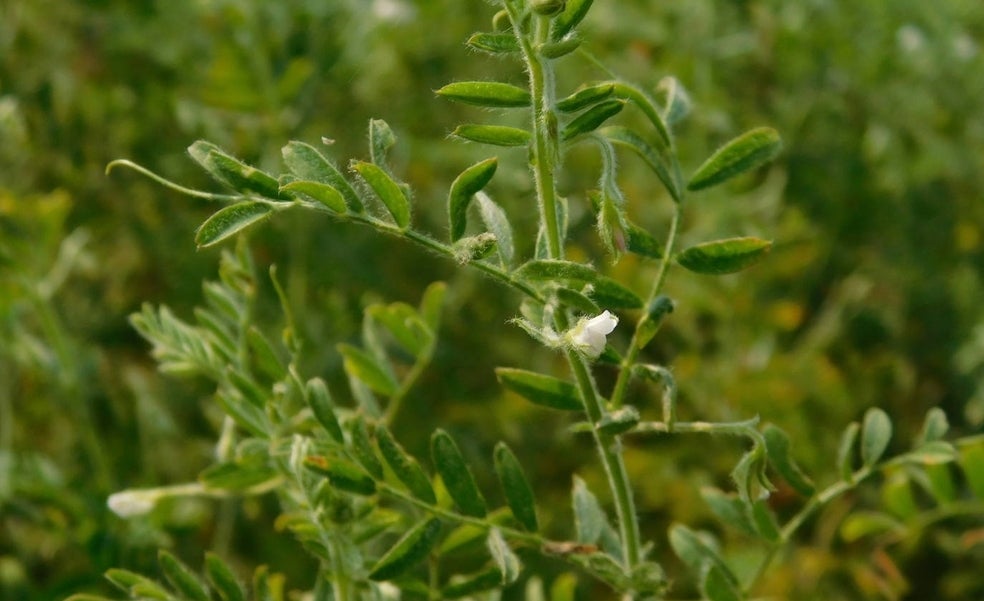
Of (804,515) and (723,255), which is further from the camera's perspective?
(804,515)

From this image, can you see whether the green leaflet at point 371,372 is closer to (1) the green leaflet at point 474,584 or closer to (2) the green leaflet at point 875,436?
(1) the green leaflet at point 474,584

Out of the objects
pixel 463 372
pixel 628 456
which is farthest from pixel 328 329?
pixel 628 456

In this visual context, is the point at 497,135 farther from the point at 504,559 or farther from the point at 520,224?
the point at 520,224

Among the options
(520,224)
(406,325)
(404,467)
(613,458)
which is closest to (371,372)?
(406,325)

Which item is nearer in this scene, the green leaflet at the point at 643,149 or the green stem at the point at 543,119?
the green stem at the point at 543,119

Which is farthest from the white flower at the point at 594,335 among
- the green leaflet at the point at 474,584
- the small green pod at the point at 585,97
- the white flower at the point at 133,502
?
the white flower at the point at 133,502

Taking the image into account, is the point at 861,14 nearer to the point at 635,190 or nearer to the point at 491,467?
the point at 635,190

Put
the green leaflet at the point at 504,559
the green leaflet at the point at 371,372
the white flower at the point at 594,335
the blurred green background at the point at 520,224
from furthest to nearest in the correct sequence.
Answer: the blurred green background at the point at 520,224 → the green leaflet at the point at 371,372 → the green leaflet at the point at 504,559 → the white flower at the point at 594,335
